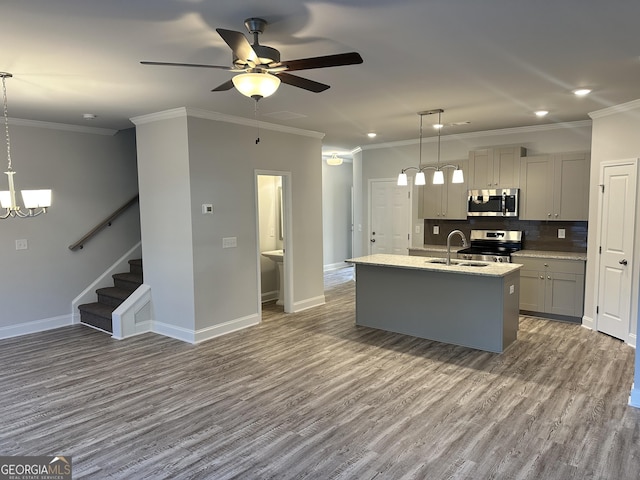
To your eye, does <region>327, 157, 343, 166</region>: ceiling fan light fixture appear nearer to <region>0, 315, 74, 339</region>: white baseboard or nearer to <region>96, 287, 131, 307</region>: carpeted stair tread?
<region>96, 287, 131, 307</region>: carpeted stair tread

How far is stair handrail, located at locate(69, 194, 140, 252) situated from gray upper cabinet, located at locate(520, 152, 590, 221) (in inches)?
225

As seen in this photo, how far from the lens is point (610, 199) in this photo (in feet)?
16.6

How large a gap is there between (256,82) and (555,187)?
488 centimetres

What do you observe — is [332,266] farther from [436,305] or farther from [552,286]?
[436,305]

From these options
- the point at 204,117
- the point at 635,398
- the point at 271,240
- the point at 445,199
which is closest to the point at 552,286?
the point at 445,199

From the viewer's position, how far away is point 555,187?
5.89 meters

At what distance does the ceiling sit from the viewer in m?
2.38

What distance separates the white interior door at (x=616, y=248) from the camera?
479cm

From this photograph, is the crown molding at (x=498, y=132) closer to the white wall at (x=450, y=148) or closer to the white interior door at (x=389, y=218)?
the white wall at (x=450, y=148)

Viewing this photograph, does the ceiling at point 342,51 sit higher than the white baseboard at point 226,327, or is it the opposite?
the ceiling at point 342,51

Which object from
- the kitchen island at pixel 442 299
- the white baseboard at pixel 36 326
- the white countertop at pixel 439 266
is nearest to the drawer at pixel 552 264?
the white countertop at pixel 439 266

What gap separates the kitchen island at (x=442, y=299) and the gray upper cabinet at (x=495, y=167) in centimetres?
183

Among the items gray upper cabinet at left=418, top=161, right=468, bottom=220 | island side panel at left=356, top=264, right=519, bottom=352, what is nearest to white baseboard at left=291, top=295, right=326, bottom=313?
island side panel at left=356, top=264, right=519, bottom=352

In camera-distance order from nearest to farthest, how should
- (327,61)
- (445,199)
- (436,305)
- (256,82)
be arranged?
1. (327,61)
2. (256,82)
3. (436,305)
4. (445,199)
